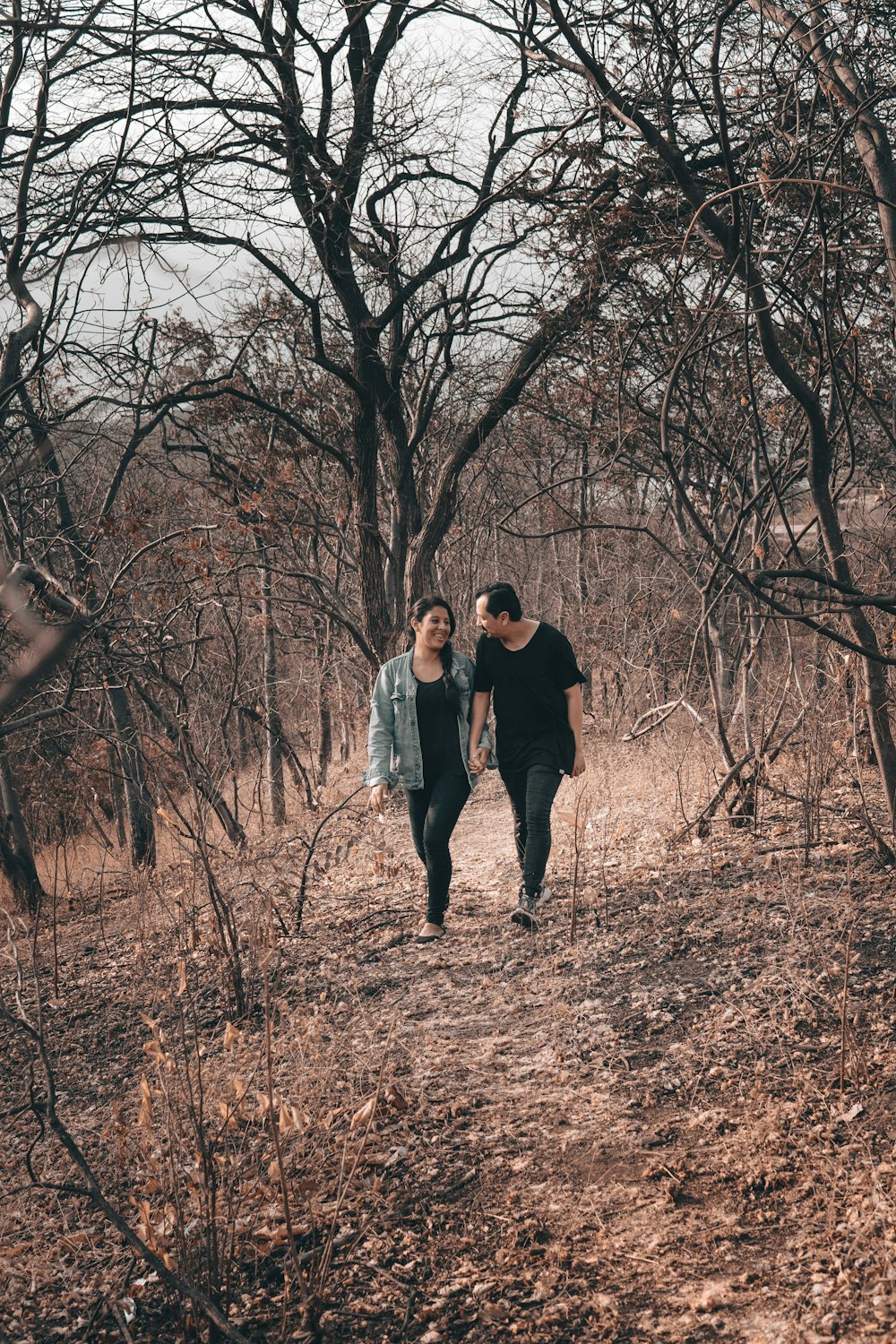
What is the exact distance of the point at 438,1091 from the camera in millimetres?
3854

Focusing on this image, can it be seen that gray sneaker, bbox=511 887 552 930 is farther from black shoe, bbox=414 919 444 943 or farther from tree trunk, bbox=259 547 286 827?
tree trunk, bbox=259 547 286 827

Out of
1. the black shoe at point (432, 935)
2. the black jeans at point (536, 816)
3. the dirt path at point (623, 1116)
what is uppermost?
the black jeans at point (536, 816)

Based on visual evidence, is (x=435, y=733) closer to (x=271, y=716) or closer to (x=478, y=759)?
(x=478, y=759)

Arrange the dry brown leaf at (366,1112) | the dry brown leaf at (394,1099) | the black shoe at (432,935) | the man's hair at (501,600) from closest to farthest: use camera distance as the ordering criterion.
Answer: the dry brown leaf at (366,1112)
the dry brown leaf at (394,1099)
the man's hair at (501,600)
the black shoe at (432,935)

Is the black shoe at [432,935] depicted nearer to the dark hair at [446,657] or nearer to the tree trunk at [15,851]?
the dark hair at [446,657]

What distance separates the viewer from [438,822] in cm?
523

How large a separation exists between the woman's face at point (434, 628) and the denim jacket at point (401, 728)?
0.13 meters

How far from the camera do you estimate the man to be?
5.27 m

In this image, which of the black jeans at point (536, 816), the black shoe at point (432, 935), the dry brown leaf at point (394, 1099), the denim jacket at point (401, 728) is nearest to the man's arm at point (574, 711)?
the black jeans at point (536, 816)

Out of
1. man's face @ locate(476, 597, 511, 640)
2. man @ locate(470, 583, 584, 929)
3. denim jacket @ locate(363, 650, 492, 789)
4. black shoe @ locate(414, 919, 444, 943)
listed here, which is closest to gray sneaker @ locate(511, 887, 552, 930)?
man @ locate(470, 583, 584, 929)

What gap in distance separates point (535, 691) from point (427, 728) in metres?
0.58

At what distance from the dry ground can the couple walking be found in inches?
21.2

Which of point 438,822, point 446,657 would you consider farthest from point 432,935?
point 446,657

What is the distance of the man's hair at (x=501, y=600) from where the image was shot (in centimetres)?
518
